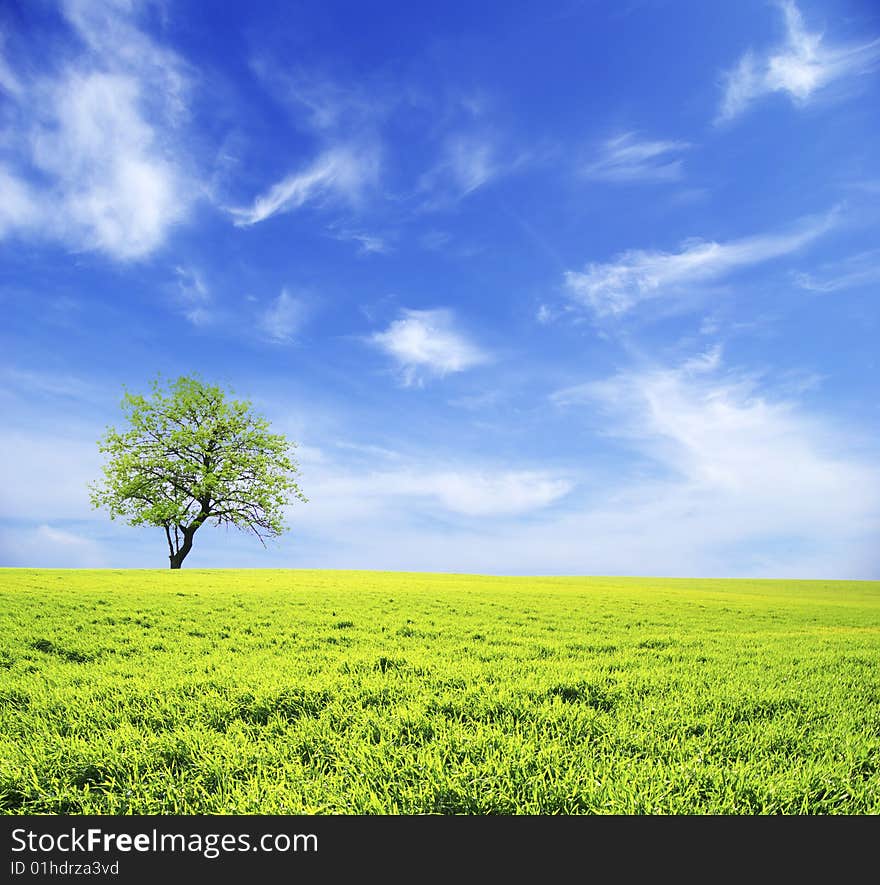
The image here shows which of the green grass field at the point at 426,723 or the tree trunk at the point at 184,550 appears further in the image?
the tree trunk at the point at 184,550

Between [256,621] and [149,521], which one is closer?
[256,621]

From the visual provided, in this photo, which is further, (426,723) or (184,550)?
(184,550)

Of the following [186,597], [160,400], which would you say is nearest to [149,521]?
[160,400]

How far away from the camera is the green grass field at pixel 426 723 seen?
3.99 m

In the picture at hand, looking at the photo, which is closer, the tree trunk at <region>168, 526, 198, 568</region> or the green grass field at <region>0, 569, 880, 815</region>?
the green grass field at <region>0, 569, 880, 815</region>

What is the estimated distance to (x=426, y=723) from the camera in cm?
518

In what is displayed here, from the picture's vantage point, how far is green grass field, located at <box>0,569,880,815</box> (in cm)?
399
